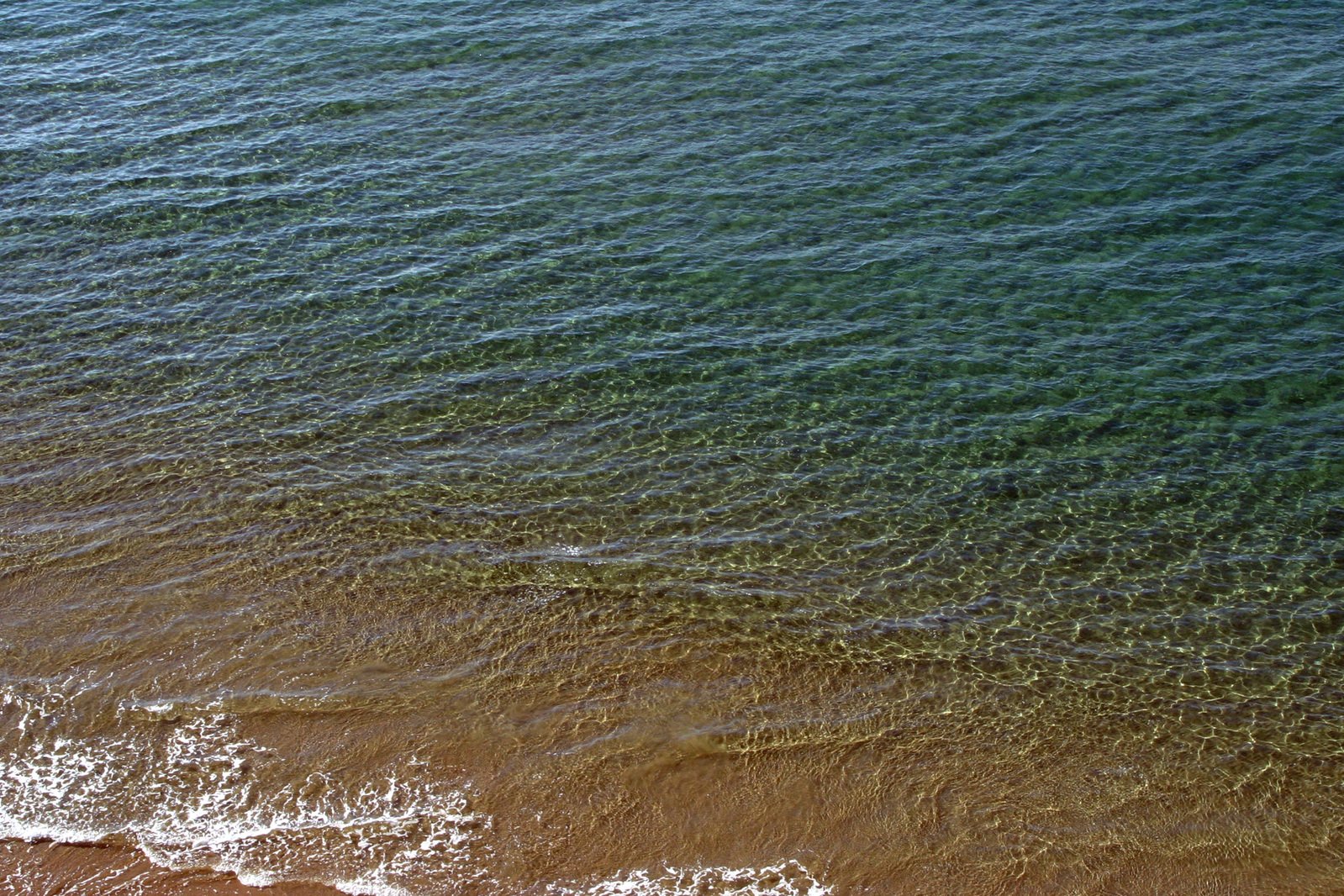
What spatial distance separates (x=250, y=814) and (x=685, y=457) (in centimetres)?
1039

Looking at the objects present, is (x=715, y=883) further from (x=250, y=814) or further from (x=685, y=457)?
(x=685, y=457)

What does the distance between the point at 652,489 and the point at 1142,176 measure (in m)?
16.8

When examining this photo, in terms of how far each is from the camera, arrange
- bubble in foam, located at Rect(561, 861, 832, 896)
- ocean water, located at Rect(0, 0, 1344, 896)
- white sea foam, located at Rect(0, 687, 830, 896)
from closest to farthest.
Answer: bubble in foam, located at Rect(561, 861, 832, 896) → white sea foam, located at Rect(0, 687, 830, 896) → ocean water, located at Rect(0, 0, 1344, 896)

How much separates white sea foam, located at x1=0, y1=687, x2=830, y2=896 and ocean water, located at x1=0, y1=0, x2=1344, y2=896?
72 millimetres

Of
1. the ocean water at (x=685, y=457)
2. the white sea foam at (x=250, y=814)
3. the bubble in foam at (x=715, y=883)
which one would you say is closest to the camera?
the bubble in foam at (x=715, y=883)

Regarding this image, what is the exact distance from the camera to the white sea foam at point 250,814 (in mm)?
15836

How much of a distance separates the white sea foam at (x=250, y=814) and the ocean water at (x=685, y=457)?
7 cm

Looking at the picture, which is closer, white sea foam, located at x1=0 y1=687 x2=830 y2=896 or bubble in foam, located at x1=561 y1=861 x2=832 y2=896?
bubble in foam, located at x1=561 y1=861 x2=832 y2=896

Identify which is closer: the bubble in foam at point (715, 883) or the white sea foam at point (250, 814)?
the bubble in foam at point (715, 883)

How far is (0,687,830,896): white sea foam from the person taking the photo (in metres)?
15.8

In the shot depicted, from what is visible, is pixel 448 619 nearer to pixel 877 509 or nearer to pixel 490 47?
pixel 877 509

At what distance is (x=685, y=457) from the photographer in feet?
77.2

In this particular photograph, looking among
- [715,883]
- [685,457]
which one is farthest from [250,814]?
[685,457]

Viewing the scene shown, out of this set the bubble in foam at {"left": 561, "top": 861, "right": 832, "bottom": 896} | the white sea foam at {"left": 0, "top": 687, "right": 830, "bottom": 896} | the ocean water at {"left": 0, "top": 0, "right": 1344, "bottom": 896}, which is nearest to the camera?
the bubble in foam at {"left": 561, "top": 861, "right": 832, "bottom": 896}
